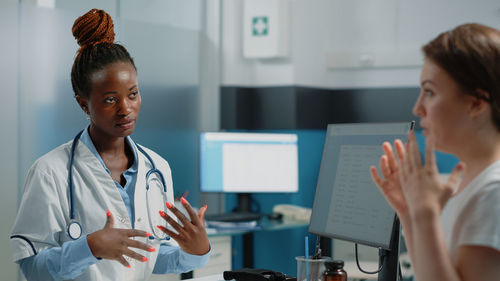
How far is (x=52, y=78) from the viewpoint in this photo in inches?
133

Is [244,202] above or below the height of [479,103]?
below

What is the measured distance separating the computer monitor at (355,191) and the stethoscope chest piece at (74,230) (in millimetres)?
615

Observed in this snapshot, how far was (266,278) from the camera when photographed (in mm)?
1755

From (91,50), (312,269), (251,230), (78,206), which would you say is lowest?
(251,230)

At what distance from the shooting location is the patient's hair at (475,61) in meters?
1.12

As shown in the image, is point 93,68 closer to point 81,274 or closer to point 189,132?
point 81,274

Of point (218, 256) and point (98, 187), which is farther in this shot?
point (218, 256)

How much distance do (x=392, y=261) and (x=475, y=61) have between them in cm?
63

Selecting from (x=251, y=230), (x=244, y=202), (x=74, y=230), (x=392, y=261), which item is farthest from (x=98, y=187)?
(x=244, y=202)

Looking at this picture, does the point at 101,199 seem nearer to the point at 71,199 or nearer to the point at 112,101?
the point at 71,199

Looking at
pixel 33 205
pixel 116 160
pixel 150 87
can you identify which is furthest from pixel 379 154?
pixel 150 87

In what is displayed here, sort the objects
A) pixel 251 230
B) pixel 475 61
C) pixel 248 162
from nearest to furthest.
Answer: pixel 475 61
pixel 251 230
pixel 248 162

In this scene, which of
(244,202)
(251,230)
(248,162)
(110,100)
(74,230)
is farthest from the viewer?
(244,202)

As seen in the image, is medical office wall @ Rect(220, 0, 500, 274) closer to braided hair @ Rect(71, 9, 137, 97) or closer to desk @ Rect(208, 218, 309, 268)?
desk @ Rect(208, 218, 309, 268)
